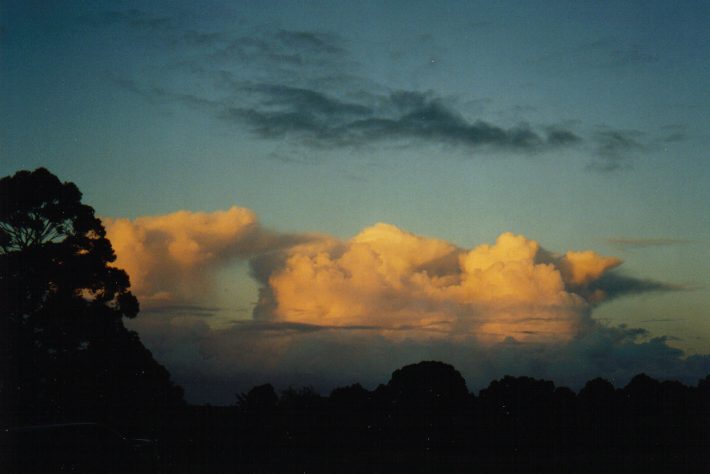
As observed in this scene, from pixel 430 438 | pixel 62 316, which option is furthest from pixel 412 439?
pixel 62 316

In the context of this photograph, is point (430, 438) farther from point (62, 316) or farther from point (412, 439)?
point (62, 316)

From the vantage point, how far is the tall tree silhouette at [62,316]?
113 feet

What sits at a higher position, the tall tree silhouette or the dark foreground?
the tall tree silhouette

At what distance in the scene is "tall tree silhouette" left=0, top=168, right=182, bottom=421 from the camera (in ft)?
113

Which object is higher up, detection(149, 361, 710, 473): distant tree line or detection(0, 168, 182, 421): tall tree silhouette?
detection(0, 168, 182, 421): tall tree silhouette

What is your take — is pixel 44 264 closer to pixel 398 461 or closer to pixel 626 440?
pixel 398 461

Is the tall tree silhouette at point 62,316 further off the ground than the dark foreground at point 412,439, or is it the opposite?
the tall tree silhouette at point 62,316

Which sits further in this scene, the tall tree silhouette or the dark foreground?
the tall tree silhouette

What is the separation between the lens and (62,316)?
35.3 m

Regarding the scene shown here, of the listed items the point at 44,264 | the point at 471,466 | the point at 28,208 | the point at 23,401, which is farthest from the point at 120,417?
the point at 471,466

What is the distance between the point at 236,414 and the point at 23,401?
1047cm

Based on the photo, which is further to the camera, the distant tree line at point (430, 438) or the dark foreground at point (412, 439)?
the distant tree line at point (430, 438)

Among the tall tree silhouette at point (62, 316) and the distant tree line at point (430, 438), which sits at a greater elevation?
the tall tree silhouette at point (62, 316)

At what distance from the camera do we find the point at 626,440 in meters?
43.4
